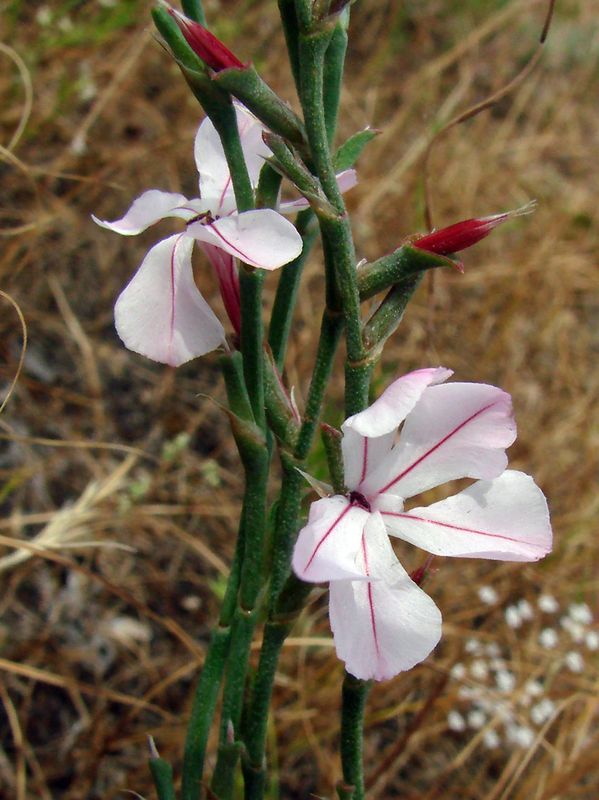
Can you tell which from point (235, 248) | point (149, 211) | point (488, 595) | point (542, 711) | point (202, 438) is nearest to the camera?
point (235, 248)

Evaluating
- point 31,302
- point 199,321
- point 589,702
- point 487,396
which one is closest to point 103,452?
point 31,302

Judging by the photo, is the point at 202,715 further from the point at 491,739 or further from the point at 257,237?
the point at 491,739

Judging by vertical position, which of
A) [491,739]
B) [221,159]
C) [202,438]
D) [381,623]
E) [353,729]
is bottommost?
[491,739]

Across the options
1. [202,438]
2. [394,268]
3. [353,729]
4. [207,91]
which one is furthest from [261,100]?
[202,438]

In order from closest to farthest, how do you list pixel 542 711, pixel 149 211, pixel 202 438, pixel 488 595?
pixel 149 211
pixel 542 711
pixel 488 595
pixel 202 438

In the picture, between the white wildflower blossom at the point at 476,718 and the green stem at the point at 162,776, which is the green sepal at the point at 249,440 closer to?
the green stem at the point at 162,776

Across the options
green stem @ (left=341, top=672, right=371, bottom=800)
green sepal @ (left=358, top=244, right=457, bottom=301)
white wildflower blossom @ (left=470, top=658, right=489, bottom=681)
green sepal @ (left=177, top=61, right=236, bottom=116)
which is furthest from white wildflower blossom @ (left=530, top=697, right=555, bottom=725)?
green sepal @ (left=177, top=61, right=236, bottom=116)

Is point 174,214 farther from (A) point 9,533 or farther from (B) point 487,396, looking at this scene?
(A) point 9,533

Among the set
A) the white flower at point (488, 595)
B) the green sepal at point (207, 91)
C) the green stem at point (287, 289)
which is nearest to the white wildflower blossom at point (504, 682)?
the white flower at point (488, 595)
